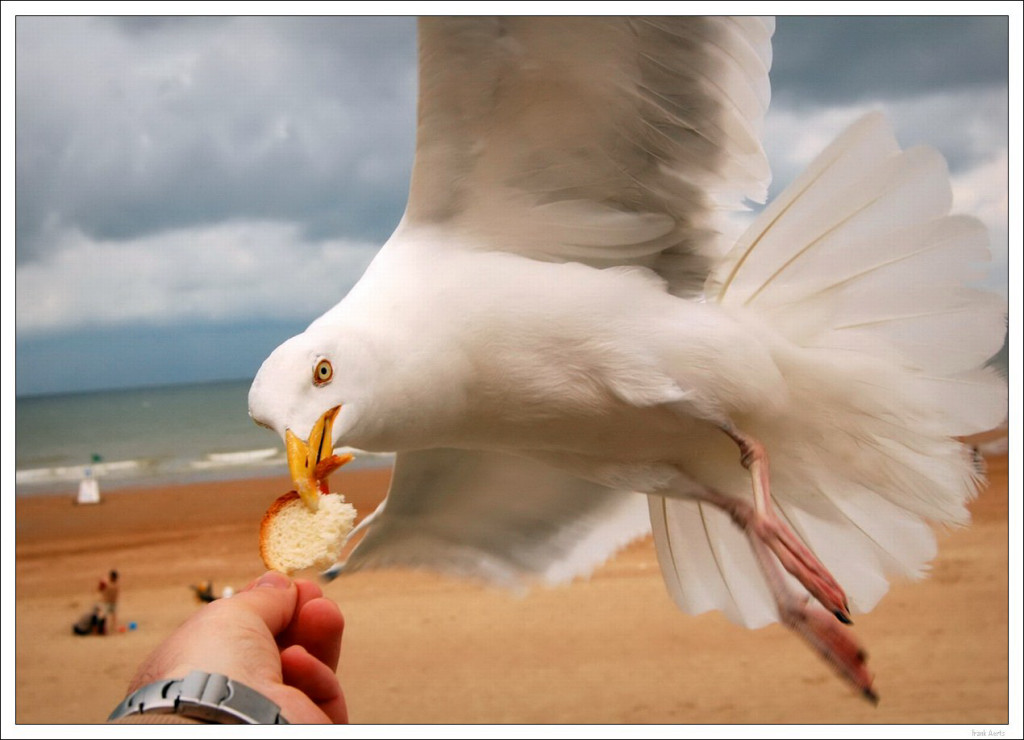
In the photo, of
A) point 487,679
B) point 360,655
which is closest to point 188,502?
point 360,655

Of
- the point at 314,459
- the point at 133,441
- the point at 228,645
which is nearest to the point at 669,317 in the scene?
the point at 314,459

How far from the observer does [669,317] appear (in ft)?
3.67

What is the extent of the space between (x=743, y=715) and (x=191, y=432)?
4.12 meters

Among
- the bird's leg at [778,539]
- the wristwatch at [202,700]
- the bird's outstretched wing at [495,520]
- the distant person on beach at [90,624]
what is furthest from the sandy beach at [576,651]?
the wristwatch at [202,700]

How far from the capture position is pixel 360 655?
3730mm

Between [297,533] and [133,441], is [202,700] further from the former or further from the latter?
[133,441]

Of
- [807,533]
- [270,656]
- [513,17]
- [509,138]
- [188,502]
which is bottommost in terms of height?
[188,502]

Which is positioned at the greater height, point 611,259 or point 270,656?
point 611,259

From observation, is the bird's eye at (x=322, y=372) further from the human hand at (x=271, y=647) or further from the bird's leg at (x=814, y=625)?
the bird's leg at (x=814, y=625)

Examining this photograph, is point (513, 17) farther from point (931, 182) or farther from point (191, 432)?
point (191, 432)

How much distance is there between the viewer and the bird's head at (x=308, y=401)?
0.82m

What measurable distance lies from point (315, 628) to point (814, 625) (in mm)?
457

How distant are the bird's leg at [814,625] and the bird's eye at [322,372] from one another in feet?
1.57

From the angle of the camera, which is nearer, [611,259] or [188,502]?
[611,259]
